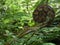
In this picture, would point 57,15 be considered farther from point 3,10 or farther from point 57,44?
point 3,10

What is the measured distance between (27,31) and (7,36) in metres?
0.13

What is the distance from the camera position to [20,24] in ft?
4.99

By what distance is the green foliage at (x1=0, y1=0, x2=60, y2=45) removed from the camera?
956mm

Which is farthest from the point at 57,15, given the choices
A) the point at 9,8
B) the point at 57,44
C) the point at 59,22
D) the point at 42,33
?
the point at 9,8

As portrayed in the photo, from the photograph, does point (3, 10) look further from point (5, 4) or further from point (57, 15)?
point (57, 15)

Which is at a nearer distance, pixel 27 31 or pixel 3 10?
pixel 27 31

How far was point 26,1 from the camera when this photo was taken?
68.3 inches

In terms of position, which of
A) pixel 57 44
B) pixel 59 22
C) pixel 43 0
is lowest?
pixel 57 44

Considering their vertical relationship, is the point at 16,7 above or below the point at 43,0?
below

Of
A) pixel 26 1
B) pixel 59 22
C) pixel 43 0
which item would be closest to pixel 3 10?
pixel 26 1

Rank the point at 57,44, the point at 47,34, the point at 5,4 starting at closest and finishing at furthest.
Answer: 1. the point at 47,34
2. the point at 57,44
3. the point at 5,4

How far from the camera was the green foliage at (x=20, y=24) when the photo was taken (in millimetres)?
956

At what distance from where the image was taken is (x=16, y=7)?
1.62 m

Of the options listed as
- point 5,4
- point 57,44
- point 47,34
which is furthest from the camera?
point 5,4
